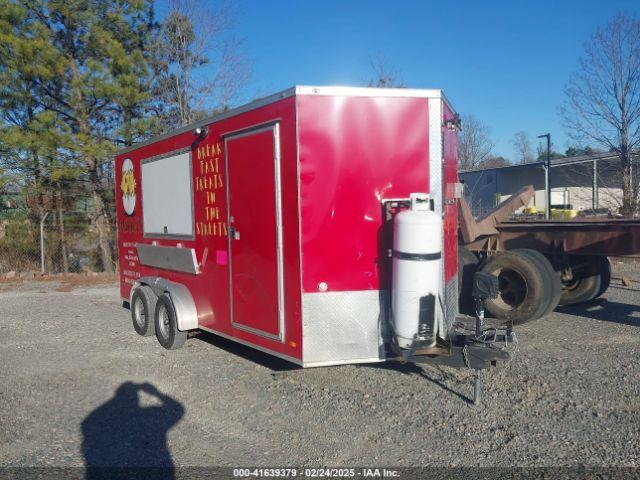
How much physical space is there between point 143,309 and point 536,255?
542cm

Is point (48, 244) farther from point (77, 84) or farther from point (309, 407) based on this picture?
point (309, 407)

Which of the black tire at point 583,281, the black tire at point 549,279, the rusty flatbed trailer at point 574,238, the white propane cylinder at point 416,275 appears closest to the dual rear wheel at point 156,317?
the white propane cylinder at point 416,275

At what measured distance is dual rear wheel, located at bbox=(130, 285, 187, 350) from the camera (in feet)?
22.7

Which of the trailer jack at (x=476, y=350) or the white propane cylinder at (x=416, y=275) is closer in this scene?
the white propane cylinder at (x=416, y=275)

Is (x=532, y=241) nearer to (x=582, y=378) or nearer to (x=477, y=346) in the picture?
(x=582, y=378)

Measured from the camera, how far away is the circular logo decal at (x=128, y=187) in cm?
820

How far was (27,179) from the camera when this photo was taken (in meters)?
15.7

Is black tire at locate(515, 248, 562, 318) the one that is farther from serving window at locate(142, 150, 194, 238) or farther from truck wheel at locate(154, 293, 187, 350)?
truck wheel at locate(154, 293, 187, 350)

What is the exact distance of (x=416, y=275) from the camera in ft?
15.2

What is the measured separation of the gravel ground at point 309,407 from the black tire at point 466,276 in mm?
1164

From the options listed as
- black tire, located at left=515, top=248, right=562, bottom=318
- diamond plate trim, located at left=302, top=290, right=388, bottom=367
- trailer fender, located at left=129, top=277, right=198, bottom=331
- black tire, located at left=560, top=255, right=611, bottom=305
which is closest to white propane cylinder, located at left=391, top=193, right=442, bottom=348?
diamond plate trim, located at left=302, top=290, right=388, bottom=367

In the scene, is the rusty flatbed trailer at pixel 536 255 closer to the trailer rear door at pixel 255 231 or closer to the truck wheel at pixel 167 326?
the trailer rear door at pixel 255 231

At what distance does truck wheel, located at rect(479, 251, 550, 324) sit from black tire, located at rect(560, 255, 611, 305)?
1.58m

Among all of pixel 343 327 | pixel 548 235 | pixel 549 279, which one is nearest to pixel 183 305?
pixel 343 327
